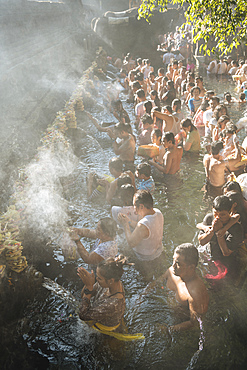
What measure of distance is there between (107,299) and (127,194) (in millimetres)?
1617

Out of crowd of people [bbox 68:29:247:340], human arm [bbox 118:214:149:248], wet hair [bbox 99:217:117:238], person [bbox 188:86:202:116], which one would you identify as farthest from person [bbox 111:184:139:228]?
person [bbox 188:86:202:116]

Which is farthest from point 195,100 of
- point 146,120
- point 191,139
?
point 146,120

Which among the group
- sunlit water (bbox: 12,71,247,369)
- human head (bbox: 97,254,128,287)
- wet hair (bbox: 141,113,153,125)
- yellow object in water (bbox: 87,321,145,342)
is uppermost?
human head (bbox: 97,254,128,287)

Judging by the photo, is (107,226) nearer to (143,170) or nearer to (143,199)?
(143,199)

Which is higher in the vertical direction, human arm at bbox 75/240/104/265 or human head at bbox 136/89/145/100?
human head at bbox 136/89/145/100

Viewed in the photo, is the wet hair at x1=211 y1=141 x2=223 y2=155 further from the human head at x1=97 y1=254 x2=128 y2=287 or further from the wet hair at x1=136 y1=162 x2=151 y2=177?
the human head at x1=97 y1=254 x2=128 y2=287

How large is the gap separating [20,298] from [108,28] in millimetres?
26791

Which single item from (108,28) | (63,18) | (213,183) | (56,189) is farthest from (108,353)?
(108,28)

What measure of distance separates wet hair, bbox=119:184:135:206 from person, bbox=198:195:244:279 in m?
1.10

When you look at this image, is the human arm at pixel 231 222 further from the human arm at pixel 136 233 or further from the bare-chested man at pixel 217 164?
the bare-chested man at pixel 217 164

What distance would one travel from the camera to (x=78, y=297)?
12.5 feet

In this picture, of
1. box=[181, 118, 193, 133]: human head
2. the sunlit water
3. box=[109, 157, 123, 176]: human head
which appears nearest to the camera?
the sunlit water

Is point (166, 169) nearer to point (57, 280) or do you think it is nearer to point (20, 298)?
point (57, 280)

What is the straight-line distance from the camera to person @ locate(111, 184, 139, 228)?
13.5 ft
